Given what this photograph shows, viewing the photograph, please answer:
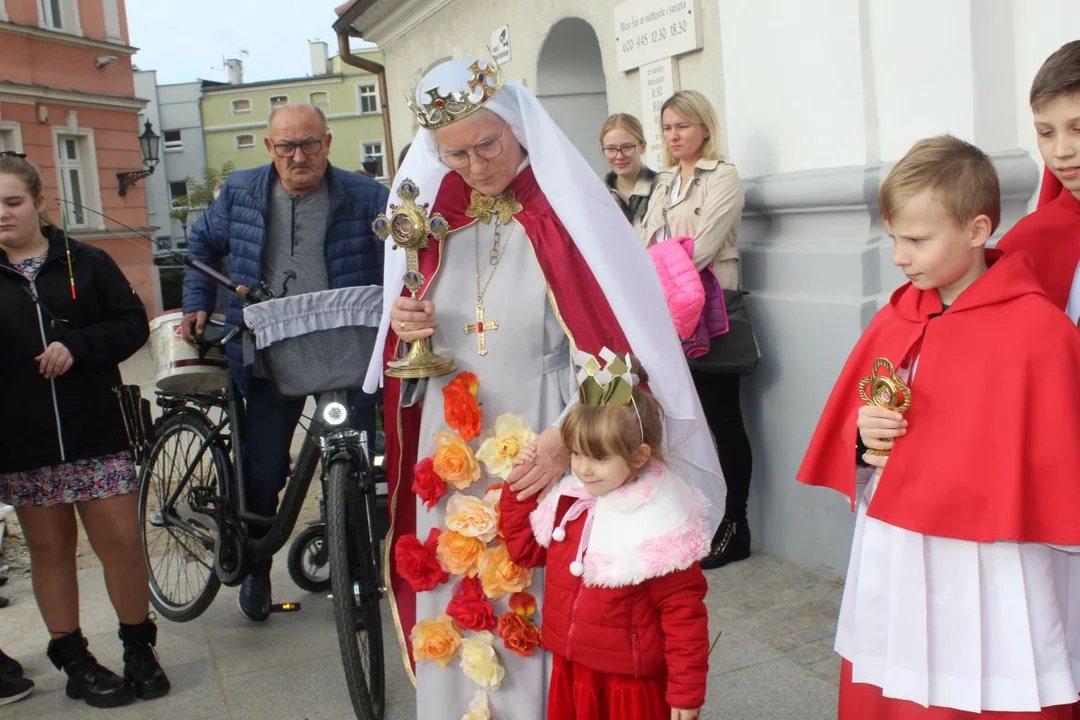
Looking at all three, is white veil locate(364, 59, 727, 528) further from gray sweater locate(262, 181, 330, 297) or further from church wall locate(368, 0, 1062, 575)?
church wall locate(368, 0, 1062, 575)

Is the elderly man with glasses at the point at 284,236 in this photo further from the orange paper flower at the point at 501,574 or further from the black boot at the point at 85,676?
the orange paper flower at the point at 501,574

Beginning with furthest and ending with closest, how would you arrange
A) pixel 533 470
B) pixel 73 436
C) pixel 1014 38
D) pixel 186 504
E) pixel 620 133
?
pixel 620 133 < pixel 186 504 < pixel 1014 38 < pixel 73 436 < pixel 533 470

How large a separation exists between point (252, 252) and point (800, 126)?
2.30 m

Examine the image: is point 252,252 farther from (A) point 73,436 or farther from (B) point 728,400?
(B) point 728,400

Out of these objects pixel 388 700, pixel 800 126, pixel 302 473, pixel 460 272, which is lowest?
pixel 388 700

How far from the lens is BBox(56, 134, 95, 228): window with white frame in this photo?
22094mm

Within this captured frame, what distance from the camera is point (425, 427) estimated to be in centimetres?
292

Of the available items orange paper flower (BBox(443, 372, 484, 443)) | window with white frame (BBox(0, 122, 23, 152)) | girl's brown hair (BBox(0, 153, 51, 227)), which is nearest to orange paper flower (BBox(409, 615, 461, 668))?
orange paper flower (BBox(443, 372, 484, 443))

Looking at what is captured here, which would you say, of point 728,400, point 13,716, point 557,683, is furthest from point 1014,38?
point 13,716

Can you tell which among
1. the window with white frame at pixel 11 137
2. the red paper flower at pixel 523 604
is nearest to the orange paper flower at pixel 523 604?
the red paper flower at pixel 523 604

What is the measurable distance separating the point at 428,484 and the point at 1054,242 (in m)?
1.58

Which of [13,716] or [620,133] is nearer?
[13,716]

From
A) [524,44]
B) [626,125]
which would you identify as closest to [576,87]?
[524,44]

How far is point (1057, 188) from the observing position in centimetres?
236
